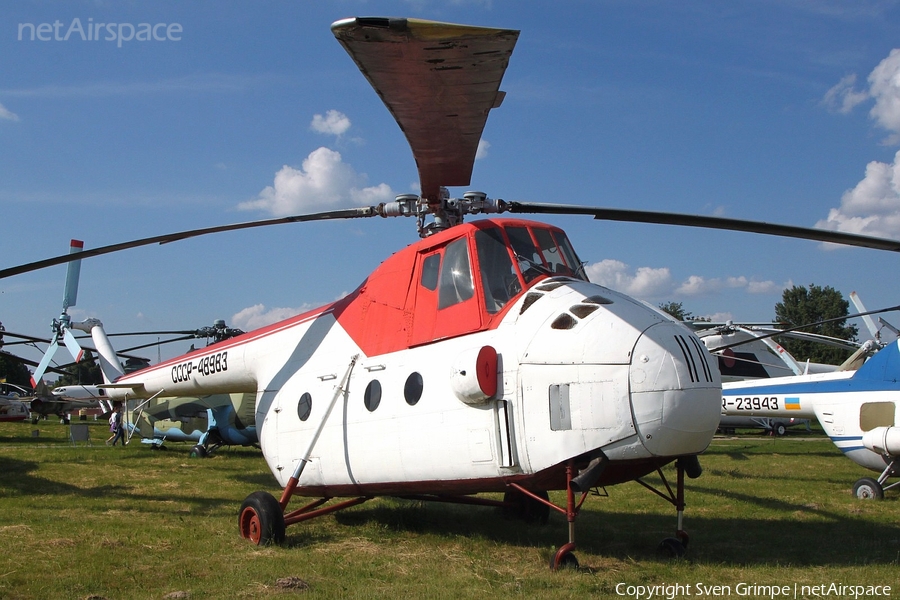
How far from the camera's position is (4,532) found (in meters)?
8.66

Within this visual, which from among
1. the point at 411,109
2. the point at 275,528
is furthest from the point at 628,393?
the point at 275,528

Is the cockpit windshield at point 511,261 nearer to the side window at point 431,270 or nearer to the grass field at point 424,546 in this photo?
the side window at point 431,270

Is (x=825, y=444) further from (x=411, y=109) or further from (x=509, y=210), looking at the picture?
(x=411, y=109)

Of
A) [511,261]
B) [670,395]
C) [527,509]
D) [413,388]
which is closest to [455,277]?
[511,261]

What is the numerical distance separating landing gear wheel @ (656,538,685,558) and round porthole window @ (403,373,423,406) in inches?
113

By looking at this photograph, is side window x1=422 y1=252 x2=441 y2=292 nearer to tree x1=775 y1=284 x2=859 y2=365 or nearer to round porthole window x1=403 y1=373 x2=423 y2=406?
round porthole window x1=403 y1=373 x2=423 y2=406

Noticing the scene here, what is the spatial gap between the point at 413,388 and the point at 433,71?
3760 millimetres

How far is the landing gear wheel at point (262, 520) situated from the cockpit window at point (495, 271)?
3.47 metres

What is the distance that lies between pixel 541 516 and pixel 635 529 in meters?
1.22

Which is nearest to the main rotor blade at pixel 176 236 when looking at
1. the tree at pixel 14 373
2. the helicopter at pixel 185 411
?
the helicopter at pixel 185 411

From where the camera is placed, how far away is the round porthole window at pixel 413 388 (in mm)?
7480

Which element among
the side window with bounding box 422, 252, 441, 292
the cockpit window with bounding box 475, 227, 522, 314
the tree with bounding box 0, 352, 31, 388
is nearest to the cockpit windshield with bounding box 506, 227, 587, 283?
the cockpit window with bounding box 475, 227, 522, 314

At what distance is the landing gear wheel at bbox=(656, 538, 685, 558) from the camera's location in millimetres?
7090

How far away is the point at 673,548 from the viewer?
711cm
